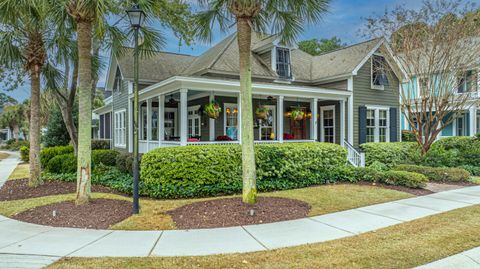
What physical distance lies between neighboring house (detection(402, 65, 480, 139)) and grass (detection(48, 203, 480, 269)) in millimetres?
11132

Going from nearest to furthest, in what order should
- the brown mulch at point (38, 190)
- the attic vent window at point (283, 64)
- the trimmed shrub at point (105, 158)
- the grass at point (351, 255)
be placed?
the grass at point (351, 255), the brown mulch at point (38, 190), the trimmed shrub at point (105, 158), the attic vent window at point (283, 64)

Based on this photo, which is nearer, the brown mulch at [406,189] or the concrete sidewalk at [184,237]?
the concrete sidewalk at [184,237]

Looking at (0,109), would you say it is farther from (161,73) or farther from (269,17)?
(269,17)

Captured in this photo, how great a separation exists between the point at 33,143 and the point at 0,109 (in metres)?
57.6

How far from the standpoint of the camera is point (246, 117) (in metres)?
6.66

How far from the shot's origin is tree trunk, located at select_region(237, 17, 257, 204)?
6.62 m

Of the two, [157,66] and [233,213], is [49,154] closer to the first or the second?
[157,66]

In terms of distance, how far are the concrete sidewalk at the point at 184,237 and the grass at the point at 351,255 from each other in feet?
0.76

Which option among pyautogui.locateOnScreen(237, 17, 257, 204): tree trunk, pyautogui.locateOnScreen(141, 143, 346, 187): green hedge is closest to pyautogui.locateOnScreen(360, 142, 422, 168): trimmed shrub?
pyautogui.locateOnScreen(141, 143, 346, 187): green hedge

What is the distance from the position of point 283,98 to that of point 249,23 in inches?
285

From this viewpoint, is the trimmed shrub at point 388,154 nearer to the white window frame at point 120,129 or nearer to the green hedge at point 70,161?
the green hedge at point 70,161

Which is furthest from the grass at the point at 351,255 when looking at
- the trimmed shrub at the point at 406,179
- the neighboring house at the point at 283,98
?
the neighboring house at the point at 283,98

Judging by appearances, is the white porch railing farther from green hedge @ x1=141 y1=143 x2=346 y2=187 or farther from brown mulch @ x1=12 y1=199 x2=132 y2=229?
brown mulch @ x1=12 y1=199 x2=132 y2=229

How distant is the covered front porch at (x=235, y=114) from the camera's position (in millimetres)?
12000
